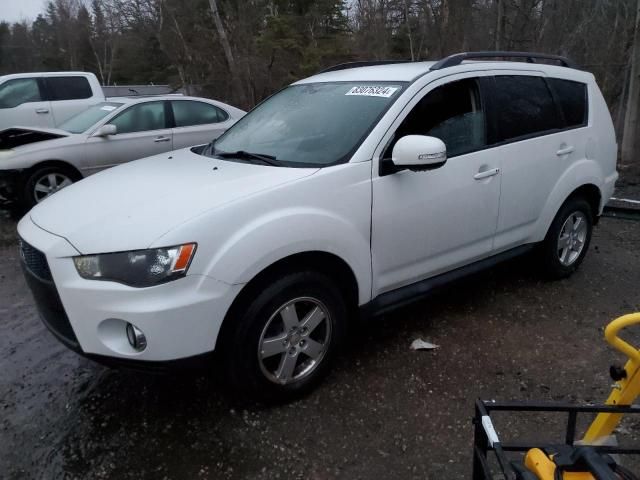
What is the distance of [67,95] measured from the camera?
405 inches

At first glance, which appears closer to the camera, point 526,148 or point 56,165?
point 526,148

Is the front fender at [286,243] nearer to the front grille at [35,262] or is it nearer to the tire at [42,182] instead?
the front grille at [35,262]

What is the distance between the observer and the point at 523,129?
12.5ft

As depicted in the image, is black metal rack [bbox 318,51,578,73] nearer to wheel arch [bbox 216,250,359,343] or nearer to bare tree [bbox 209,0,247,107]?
Answer: wheel arch [bbox 216,250,359,343]

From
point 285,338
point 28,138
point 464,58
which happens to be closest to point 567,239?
point 464,58

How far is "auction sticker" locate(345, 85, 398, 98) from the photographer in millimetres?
3225

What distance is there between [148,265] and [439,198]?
1770 millimetres

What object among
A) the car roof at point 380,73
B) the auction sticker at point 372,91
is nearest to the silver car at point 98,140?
the car roof at point 380,73

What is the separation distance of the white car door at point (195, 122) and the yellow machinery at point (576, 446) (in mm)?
6879

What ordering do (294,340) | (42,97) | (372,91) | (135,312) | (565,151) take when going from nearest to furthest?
1. (135,312)
2. (294,340)
3. (372,91)
4. (565,151)
5. (42,97)

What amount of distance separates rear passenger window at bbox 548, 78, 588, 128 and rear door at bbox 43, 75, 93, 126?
8871 millimetres

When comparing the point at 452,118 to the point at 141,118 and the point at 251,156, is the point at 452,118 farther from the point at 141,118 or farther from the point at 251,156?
the point at 141,118

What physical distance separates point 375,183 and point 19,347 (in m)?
2.73

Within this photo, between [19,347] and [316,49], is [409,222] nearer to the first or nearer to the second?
[19,347]
